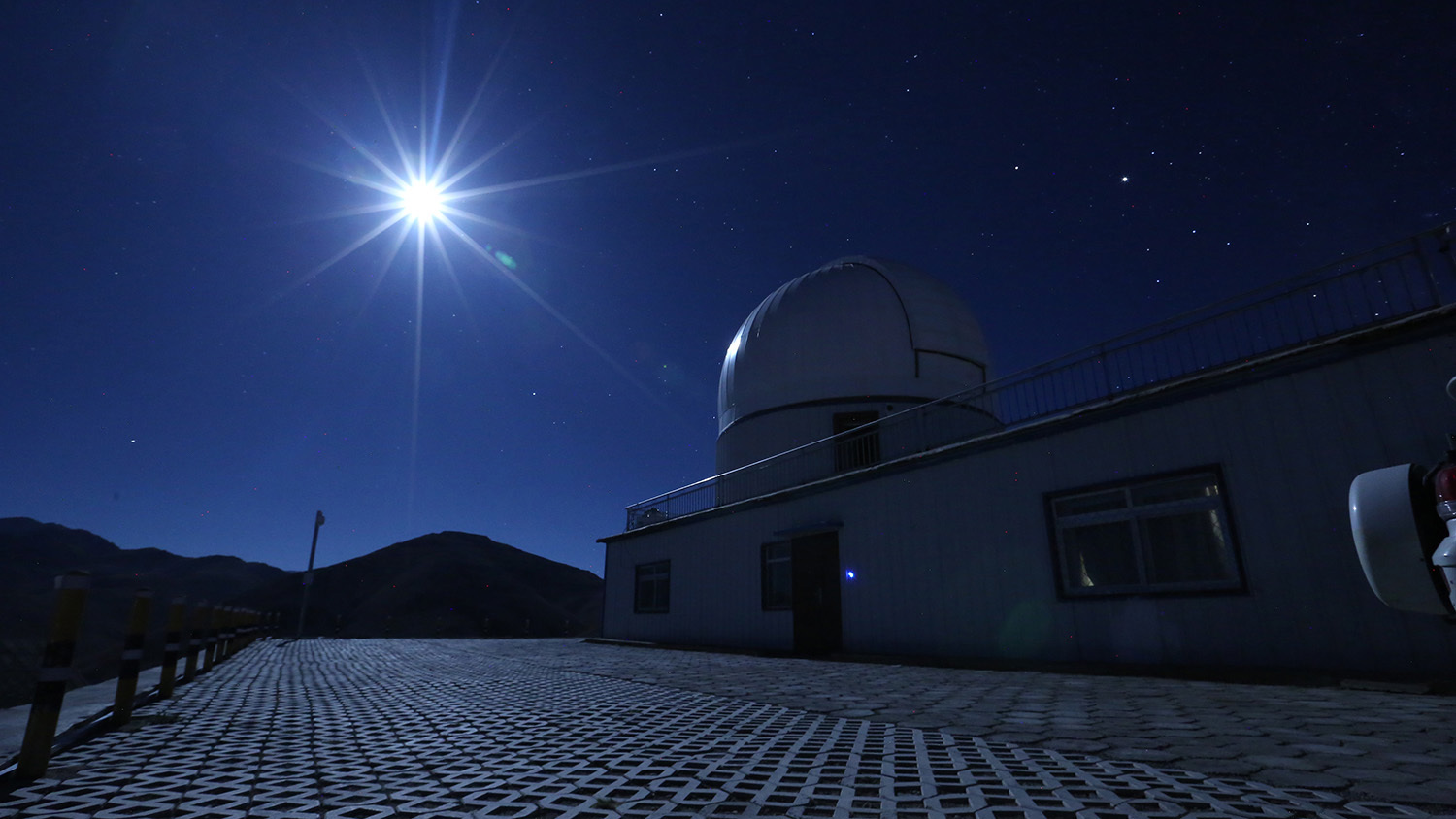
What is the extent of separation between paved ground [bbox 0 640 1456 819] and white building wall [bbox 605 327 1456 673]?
109cm

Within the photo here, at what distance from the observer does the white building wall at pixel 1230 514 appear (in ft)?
22.4

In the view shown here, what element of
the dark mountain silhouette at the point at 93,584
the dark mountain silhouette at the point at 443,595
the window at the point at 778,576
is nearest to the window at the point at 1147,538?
the window at the point at 778,576

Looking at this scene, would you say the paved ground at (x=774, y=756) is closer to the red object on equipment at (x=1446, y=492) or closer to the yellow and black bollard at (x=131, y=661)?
the yellow and black bollard at (x=131, y=661)

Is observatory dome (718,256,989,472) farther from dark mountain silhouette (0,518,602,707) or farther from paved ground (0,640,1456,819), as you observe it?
dark mountain silhouette (0,518,602,707)

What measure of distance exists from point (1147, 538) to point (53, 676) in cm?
1078

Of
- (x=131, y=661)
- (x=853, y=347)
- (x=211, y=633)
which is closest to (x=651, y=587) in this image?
(x=853, y=347)

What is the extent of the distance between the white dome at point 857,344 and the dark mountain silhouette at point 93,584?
38.2 meters

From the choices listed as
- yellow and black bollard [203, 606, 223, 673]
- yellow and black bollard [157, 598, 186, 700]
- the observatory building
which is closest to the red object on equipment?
the observatory building

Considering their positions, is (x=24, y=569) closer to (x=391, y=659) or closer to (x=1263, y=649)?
(x=391, y=659)

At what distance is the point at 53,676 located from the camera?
326 centimetres

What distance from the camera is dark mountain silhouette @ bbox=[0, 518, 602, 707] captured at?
42844 mm

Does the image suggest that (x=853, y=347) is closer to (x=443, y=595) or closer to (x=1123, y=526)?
(x=1123, y=526)

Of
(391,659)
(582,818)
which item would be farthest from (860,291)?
(582,818)

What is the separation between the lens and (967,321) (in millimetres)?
20797
